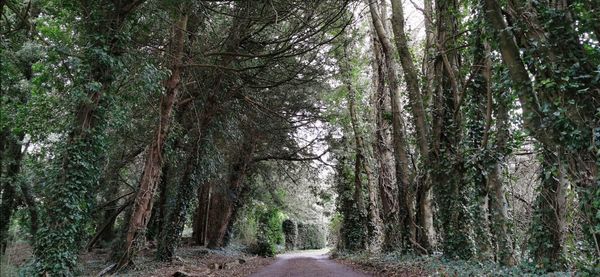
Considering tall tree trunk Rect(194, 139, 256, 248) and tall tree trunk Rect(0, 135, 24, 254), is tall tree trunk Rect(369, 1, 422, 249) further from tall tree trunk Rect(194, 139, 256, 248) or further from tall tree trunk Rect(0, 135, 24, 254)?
tall tree trunk Rect(0, 135, 24, 254)

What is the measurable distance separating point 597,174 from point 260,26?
8988mm

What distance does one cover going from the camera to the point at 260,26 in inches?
449

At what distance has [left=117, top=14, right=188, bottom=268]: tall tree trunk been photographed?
34.0 ft

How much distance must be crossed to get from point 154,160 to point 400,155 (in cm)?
746

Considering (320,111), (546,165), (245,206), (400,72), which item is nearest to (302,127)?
(320,111)

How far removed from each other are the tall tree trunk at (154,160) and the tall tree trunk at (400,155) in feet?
19.2

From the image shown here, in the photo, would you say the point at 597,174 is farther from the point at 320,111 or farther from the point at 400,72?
the point at 320,111

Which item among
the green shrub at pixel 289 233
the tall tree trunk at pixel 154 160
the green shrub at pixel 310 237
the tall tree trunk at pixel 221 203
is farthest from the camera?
the green shrub at pixel 310 237

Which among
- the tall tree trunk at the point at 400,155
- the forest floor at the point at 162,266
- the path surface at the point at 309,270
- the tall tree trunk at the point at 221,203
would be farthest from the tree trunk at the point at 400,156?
the tall tree trunk at the point at 221,203

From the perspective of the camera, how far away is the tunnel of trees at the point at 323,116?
5926 mm

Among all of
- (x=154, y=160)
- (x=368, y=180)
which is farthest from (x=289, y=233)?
(x=154, y=160)

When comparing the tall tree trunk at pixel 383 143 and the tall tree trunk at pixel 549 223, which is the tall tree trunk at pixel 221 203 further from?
the tall tree trunk at pixel 549 223

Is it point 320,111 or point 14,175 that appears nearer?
point 14,175

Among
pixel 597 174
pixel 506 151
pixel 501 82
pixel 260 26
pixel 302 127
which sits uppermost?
pixel 260 26
